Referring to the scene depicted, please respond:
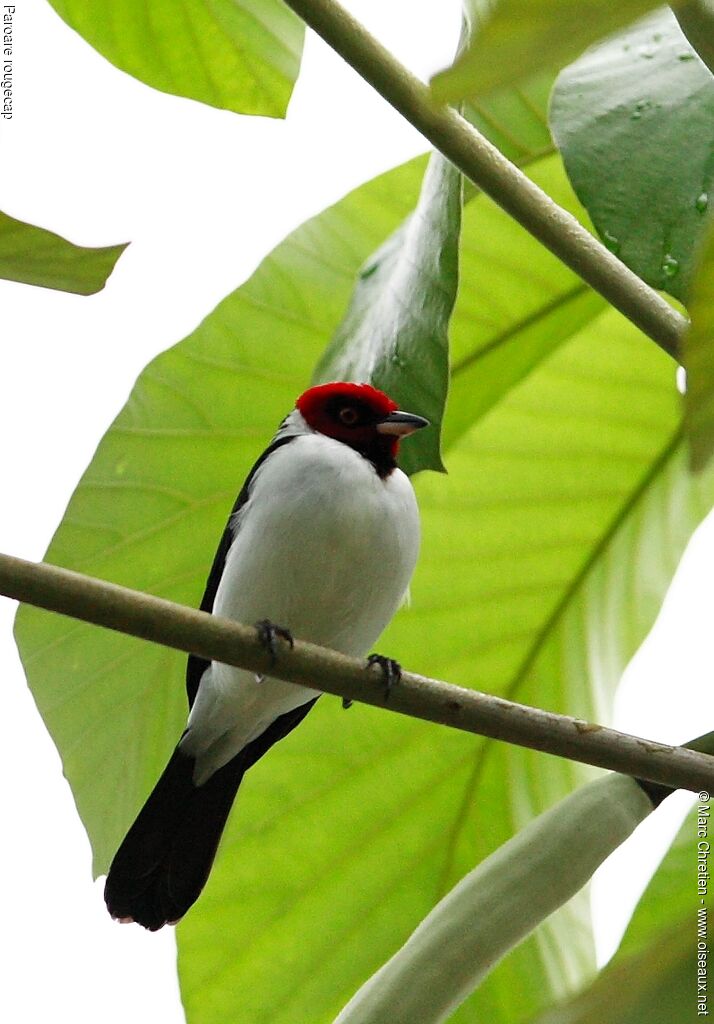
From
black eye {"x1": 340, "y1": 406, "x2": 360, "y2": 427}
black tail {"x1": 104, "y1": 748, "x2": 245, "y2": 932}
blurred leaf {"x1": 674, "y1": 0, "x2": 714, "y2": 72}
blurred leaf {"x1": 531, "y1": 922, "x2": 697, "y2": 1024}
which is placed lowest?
black tail {"x1": 104, "y1": 748, "x2": 245, "y2": 932}

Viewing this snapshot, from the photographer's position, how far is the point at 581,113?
141cm

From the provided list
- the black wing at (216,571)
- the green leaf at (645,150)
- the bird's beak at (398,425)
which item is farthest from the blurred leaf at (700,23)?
the bird's beak at (398,425)

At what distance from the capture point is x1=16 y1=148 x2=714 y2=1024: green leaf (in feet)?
6.26

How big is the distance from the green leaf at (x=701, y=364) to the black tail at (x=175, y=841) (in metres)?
1.89

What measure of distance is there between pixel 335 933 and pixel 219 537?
0.65 m

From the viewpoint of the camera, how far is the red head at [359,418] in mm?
2596

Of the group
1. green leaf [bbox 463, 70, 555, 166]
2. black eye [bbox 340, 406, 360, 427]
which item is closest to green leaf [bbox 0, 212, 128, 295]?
green leaf [bbox 463, 70, 555, 166]

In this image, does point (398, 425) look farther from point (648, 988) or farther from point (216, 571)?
point (648, 988)

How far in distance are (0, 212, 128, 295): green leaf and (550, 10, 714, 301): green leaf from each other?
0.50m

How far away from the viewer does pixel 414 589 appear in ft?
7.29

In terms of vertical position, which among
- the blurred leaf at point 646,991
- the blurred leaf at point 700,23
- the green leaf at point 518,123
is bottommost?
the blurred leaf at point 646,991

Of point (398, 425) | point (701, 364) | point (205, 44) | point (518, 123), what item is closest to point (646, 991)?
point (701, 364)

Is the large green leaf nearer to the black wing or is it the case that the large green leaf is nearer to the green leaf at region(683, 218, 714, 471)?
the black wing

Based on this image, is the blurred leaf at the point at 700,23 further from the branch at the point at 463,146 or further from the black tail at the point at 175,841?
the black tail at the point at 175,841
